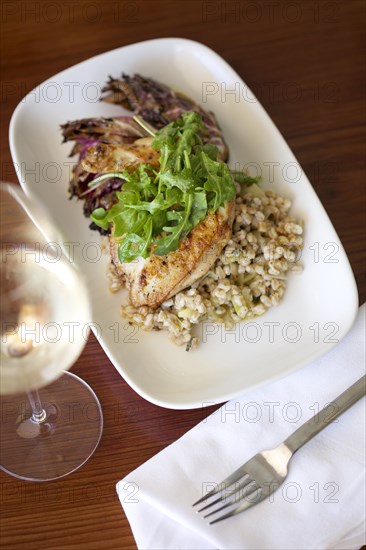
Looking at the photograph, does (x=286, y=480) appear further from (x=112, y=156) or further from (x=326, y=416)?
(x=112, y=156)

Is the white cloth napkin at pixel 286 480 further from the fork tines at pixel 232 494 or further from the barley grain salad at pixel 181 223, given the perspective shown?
the barley grain salad at pixel 181 223

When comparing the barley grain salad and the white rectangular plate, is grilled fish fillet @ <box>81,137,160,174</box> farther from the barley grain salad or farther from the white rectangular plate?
the white rectangular plate

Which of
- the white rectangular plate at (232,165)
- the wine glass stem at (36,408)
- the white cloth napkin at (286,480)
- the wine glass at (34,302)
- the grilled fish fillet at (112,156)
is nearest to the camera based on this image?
the wine glass at (34,302)

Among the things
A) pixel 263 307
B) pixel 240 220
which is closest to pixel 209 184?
pixel 240 220

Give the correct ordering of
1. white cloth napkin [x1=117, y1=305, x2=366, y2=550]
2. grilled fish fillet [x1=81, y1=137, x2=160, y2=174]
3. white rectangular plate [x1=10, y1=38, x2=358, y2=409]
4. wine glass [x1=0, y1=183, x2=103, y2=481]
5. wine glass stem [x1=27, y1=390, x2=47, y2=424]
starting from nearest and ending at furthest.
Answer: wine glass [x1=0, y1=183, x2=103, y2=481] → white cloth napkin [x1=117, y1=305, x2=366, y2=550] → wine glass stem [x1=27, y1=390, x2=47, y2=424] → white rectangular plate [x1=10, y1=38, x2=358, y2=409] → grilled fish fillet [x1=81, y1=137, x2=160, y2=174]

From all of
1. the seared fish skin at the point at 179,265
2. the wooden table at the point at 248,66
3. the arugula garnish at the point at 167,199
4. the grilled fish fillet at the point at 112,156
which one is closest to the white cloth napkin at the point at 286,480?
the wooden table at the point at 248,66

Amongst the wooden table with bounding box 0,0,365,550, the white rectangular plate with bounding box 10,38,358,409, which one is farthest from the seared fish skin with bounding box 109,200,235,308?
the wooden table with bounding box 0,0,365,550

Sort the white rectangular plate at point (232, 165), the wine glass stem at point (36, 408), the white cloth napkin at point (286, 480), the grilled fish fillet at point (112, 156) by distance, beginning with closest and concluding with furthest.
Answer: the white cloth napkin at point (286, 480) → the wine glass stem at point (36, 408) → the white rectangular plate at point (232, 165) → the grilled fish fillet at point (112, 156)
